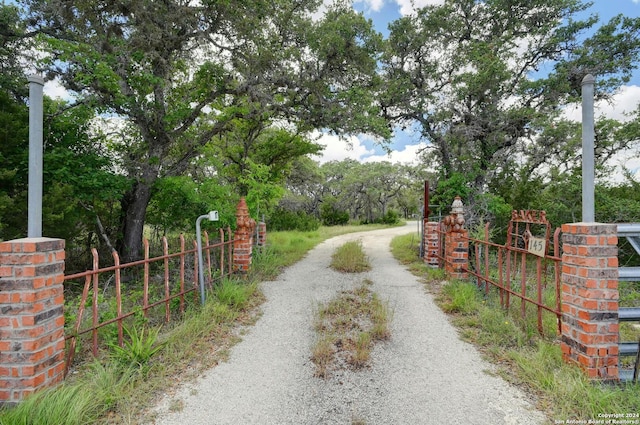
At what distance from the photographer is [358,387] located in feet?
9.37

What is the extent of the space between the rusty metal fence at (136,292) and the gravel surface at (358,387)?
3.81 ft

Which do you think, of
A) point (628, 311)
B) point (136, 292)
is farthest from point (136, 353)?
point (628, 311)

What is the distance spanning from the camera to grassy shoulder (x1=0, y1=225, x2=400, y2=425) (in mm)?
2283

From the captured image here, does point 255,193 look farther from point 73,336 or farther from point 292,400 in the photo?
point 292,400

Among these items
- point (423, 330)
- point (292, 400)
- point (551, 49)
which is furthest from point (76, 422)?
point (551, 49)

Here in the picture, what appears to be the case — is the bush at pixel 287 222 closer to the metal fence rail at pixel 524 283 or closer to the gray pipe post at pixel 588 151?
the metal fence rail at pixel 524 283

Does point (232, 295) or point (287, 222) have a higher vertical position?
point (287, 222)

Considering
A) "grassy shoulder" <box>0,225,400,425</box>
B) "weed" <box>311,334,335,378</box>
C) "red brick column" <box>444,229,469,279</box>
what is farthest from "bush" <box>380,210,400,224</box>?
"weed" <box>311,334,335,378</box>

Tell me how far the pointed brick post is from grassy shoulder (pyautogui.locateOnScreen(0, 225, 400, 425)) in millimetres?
3805

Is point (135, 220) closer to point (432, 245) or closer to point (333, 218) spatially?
point (432, 245)

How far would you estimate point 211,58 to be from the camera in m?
8.72

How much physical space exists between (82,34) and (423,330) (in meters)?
9.46

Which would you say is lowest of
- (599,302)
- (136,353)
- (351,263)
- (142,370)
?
(142,370)

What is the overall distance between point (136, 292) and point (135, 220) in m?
4.21
